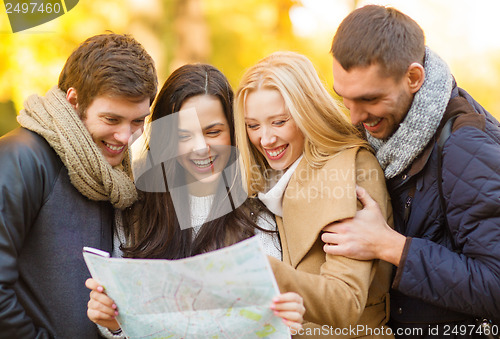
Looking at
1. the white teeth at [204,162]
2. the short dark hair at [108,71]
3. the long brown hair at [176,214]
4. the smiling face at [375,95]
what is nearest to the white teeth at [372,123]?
the smiling face at [375,95]

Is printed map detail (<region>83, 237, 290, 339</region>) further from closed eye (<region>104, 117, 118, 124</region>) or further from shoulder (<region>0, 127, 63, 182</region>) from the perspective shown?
closed eye (<region>104, 117, 118, 124</region>)

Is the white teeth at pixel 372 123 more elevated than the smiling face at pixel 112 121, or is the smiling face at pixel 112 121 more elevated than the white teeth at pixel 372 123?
the smiling face at pixel 112 121

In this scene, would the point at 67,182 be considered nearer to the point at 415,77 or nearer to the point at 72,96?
the point at 72,96

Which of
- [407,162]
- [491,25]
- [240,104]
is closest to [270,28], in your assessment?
[491,25]

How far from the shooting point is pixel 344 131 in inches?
102

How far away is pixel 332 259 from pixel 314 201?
263mm

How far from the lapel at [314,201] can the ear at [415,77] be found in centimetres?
36

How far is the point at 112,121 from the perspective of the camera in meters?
2.57

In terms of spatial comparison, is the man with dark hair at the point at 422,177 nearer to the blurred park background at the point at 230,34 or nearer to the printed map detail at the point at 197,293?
the printed map detail at the point at 197,293

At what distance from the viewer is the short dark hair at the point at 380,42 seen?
7.39 feet

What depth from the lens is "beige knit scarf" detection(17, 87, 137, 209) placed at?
2383 millimetres

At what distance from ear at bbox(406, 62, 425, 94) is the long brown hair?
92cm

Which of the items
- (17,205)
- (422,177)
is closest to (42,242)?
(17,205)

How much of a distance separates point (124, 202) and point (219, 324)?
2.86ft
